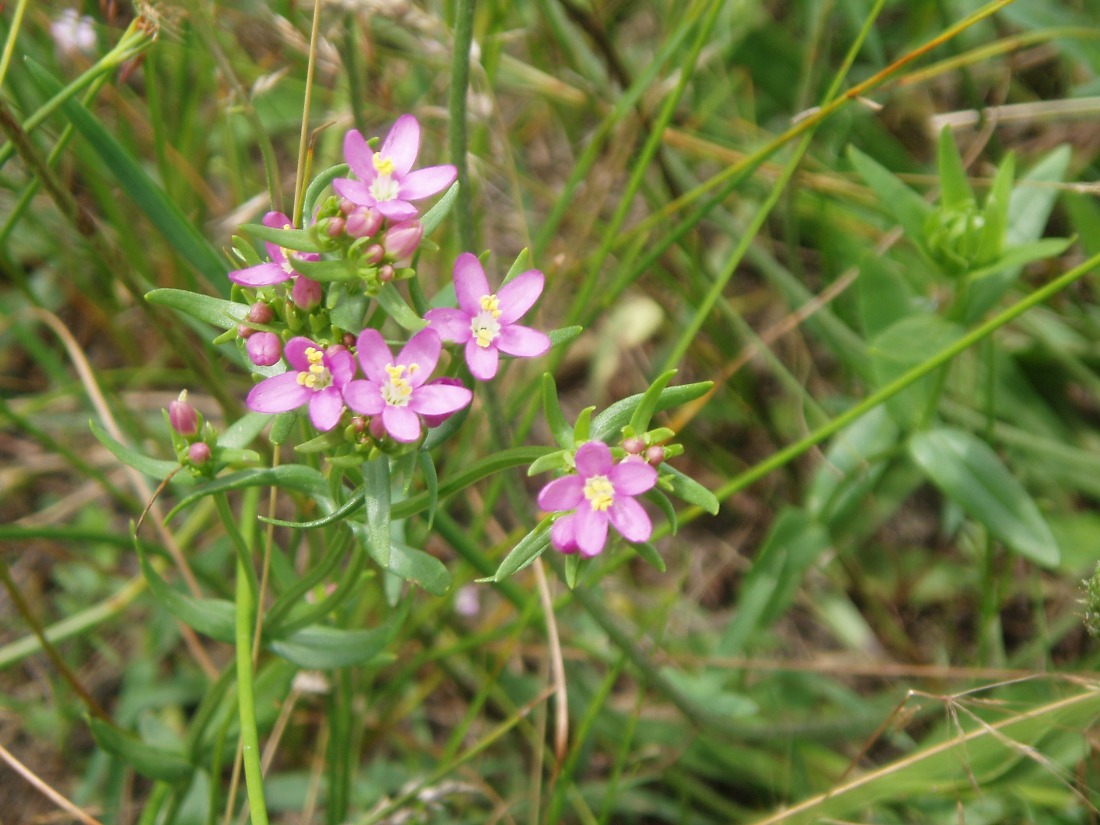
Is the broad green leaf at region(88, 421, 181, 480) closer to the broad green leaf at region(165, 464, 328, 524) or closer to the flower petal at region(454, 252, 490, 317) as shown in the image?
the broad green leaf at region(165, 464, 328, 524)

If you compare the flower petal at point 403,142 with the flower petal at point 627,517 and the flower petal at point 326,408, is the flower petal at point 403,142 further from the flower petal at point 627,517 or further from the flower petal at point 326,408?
the flower petal at point 627,517

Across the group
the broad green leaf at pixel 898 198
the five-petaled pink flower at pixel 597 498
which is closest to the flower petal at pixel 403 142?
the five-petaled pink flower at pixel 597 498

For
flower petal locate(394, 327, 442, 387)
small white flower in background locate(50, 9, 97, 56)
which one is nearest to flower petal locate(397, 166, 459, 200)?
flower petal locate(394, 327, 442, 387)

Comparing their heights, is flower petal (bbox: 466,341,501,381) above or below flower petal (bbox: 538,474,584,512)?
above

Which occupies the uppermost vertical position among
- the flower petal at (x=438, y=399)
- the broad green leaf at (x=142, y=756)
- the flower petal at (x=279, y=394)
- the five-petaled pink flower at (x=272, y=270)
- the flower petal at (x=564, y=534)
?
the five-petaled pink flower at (x=272, y=270)

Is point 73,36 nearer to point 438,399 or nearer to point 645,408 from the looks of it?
point 438,399

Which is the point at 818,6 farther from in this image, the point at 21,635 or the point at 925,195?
the point at 21,635
